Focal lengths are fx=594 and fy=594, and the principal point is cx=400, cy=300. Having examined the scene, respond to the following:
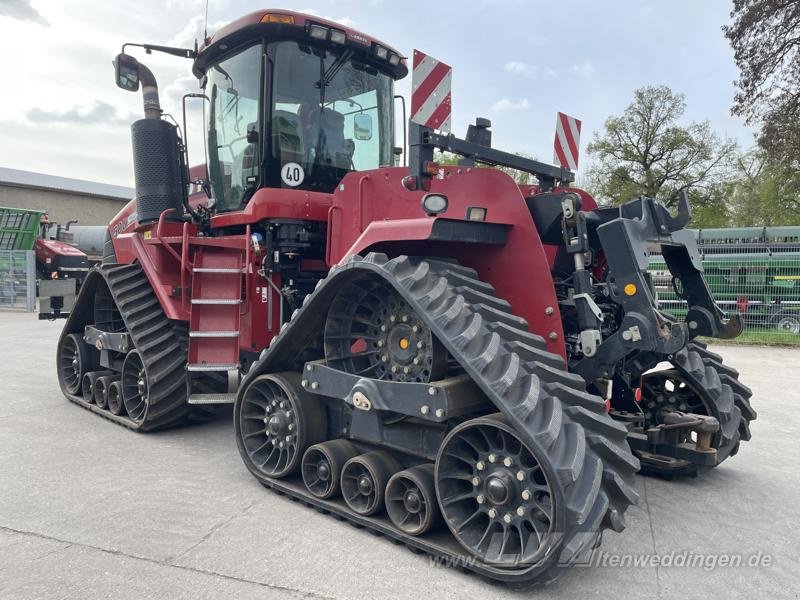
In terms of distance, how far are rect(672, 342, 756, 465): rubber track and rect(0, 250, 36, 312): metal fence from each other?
20.7 metres

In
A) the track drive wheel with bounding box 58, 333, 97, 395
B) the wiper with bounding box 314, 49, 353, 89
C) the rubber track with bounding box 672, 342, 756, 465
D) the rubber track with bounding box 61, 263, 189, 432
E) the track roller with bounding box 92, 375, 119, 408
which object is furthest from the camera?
the track drive wheel with bounding box 58, 333, 97, 395

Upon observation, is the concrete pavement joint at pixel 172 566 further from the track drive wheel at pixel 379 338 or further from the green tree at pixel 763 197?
the green tree at pixel 763 197

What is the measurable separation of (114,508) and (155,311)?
7.89 ft

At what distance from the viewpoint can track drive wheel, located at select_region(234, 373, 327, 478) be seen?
12.9 ft

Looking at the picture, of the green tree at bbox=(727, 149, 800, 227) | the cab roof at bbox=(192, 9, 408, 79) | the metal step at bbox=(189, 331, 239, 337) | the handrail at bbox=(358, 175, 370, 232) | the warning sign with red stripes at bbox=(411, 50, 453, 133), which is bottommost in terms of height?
the metal step at bbox=(189, 331, 239, 337)

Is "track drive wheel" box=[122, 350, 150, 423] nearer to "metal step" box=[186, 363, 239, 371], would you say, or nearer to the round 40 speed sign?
"metal step" box=[186, 363, 239, 371]

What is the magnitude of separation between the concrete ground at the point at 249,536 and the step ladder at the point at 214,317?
2.38 ft

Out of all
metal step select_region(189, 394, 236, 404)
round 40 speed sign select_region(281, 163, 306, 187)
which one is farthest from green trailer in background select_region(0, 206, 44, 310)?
round 40 speed sign select_region(281, 163, 306, 187)

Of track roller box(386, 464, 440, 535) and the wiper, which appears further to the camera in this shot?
the wiper

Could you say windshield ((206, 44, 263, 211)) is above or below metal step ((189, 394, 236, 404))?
above

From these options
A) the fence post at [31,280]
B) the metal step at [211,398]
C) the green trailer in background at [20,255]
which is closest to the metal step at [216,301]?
the metal step at [211,398]

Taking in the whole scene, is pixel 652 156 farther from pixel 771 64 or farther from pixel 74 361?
pixel 74 361

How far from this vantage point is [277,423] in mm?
4070

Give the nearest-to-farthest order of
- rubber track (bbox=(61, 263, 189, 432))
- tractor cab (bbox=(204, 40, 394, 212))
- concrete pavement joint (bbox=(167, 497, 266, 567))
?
concrete pavement joint (bbox=(167, 497, 266, 567)) < tractor cab (bbox=(204, 40, 394, 212)) < rubber track (bbox=(61, 263, 189, 432))
